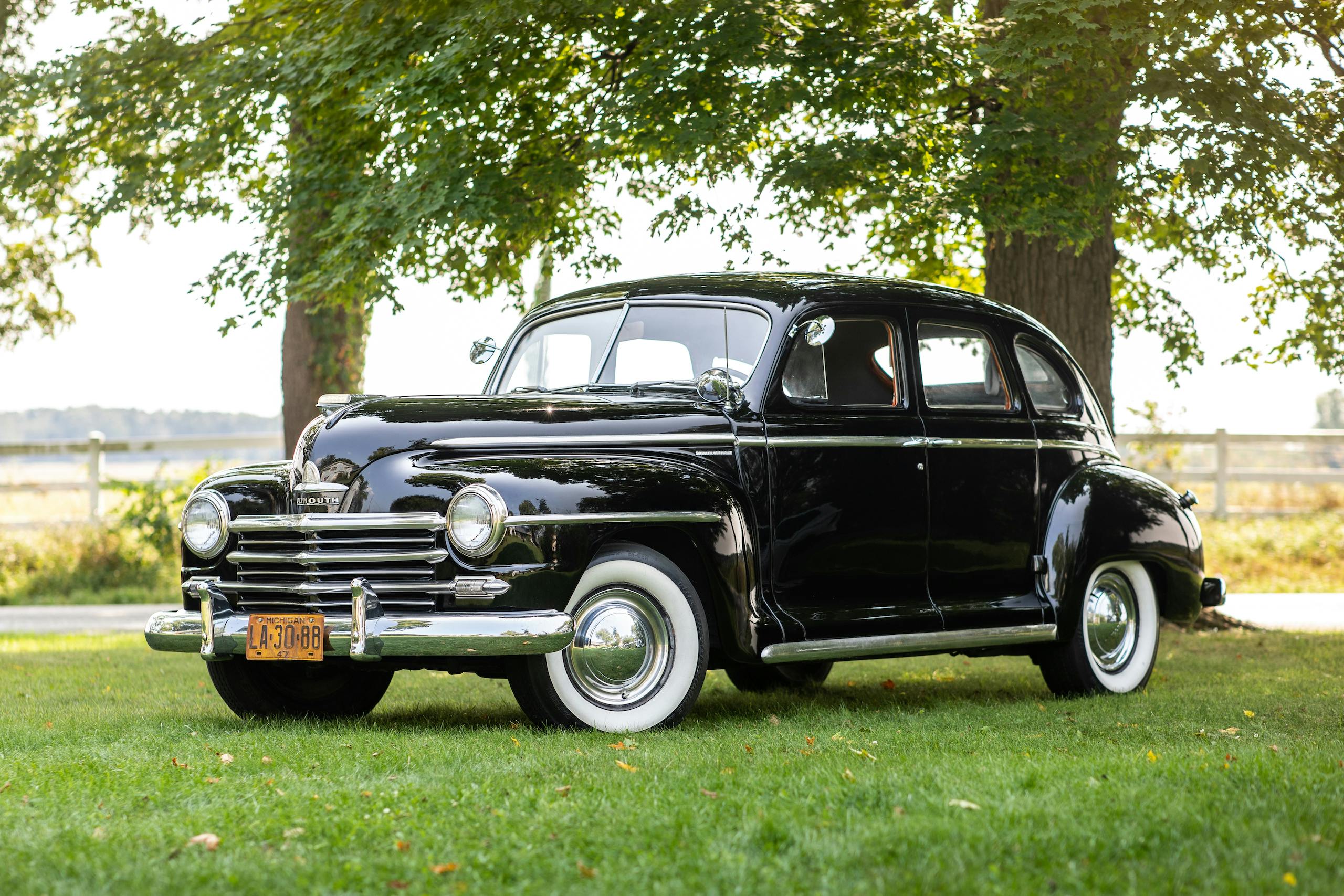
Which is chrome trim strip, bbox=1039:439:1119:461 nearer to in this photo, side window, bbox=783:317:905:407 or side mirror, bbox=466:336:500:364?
side window, bbox=783:317:905:407

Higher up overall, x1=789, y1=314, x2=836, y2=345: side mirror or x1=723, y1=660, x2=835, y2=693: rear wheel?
x1=789, y1=314, x2=836, y2=345: side mirror

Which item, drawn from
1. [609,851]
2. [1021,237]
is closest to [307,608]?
[609,851]

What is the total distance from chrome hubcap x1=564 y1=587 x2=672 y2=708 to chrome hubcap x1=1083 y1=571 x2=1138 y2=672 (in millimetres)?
2778

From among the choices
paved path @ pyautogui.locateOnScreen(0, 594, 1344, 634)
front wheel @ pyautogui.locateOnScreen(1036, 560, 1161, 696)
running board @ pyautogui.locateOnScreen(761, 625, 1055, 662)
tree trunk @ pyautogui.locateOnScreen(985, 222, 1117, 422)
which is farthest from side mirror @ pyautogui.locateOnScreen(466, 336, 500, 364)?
paved path @ pyautogui.locateOnScreen(0, 594, 1344, 634)

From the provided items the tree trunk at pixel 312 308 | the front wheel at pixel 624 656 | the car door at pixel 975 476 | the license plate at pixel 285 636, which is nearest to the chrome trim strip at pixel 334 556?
the license plate at pixel 285 636

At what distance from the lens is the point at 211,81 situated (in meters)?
11.0

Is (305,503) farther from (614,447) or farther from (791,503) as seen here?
(791,503)

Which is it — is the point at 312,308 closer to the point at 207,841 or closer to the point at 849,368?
the point at 849,368

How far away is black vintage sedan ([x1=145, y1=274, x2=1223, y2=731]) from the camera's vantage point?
590 centimetres

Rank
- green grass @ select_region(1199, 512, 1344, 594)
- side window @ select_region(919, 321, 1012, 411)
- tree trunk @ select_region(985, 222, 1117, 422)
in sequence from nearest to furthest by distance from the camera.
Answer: side window @ select_region(919, 321, 1012, 411), tree trunk @ select_region(985, 222, 1117, 422), green grass @ select_region(1199, 512, 1344, 594)

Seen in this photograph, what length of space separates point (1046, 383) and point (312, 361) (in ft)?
25.4

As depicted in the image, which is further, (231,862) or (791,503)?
(791,503)

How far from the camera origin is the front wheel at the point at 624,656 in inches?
236

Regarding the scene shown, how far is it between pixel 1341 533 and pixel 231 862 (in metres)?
17.1
